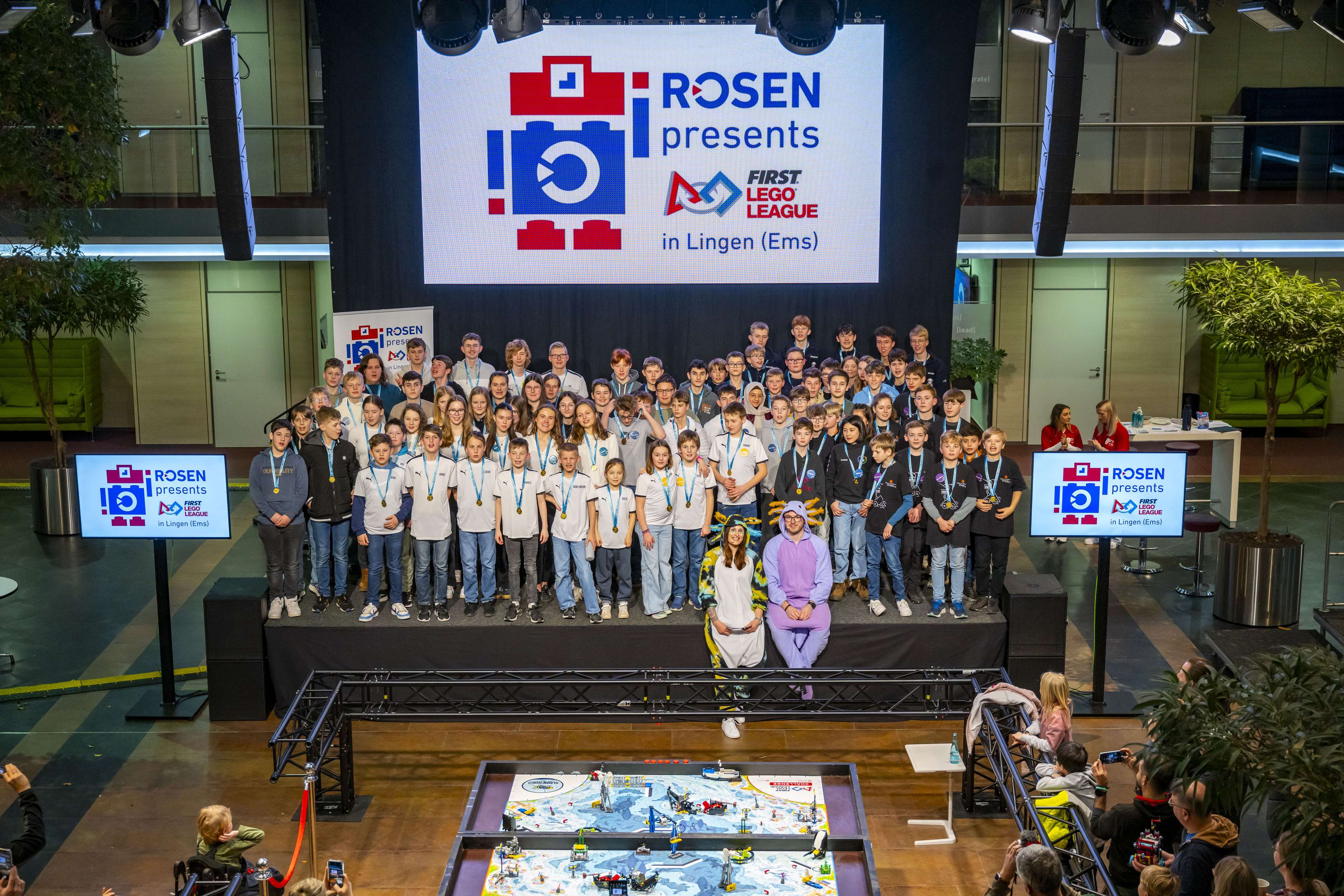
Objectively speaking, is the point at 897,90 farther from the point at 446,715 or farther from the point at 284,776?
the point at 284,776

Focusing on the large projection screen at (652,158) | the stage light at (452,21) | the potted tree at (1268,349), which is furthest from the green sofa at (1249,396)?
the stage light at (452,21)

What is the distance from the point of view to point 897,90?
1159cm

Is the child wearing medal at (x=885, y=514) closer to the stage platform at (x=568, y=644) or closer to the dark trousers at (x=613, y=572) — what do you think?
the stage platform at (x=568, y=644)

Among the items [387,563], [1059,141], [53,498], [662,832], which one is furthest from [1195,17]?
[53,498]

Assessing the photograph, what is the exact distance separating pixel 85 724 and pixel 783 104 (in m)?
7.37

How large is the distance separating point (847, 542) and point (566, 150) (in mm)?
4349

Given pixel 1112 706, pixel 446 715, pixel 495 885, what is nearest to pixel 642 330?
pixel 446 715

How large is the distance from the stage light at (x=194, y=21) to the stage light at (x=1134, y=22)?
5.84m

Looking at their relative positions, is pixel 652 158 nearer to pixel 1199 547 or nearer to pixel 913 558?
pixel 913 558

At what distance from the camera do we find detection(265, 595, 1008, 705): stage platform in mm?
9344

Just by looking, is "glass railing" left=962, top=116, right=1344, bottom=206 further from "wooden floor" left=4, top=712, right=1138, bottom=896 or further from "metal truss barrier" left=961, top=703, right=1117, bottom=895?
"metal truss barrier" left=961, top=703, right=1117, bottom=895

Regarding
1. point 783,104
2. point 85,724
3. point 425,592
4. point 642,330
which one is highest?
point 783,104

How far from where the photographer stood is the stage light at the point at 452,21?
28.7 feet

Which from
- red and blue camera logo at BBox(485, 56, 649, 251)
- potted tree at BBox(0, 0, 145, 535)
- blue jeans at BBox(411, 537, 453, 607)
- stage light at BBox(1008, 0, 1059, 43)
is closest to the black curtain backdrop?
red and blue camera logo at BBox(485, 56, 649, 251)
